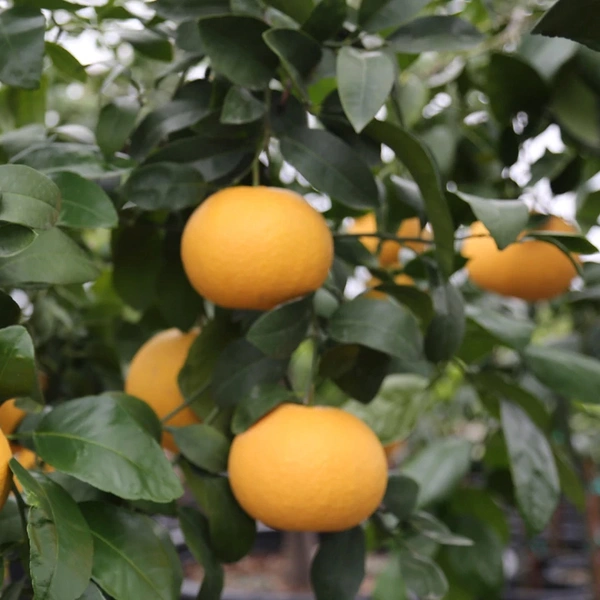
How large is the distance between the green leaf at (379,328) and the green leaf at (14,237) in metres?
0.29

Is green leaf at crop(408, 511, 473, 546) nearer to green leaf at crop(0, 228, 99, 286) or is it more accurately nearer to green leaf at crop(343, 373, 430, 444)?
green leaf at crop(343, 373, 430, 444)

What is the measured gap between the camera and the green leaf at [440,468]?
1.07 m

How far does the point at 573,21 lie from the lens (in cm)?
55

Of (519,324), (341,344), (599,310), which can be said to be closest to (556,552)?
(599,310)

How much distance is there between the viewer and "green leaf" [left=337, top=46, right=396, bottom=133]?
564 millimetres

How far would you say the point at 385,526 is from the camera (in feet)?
2.62

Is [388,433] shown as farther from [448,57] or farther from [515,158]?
[448,57]

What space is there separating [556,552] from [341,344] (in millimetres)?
2080

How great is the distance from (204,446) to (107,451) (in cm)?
18

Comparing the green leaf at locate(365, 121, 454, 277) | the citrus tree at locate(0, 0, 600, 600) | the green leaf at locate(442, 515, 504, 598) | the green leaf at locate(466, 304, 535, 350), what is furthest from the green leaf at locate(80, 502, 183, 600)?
the green leaf at locate(442, 515, 504, 598)

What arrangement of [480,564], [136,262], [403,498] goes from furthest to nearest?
[480,564] < [136,262] < [403,498]

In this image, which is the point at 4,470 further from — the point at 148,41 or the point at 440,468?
the point at 440,468

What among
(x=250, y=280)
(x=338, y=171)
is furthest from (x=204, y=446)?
(x=338, y=171)

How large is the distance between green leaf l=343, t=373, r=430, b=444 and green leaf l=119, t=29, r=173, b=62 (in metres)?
0.52
